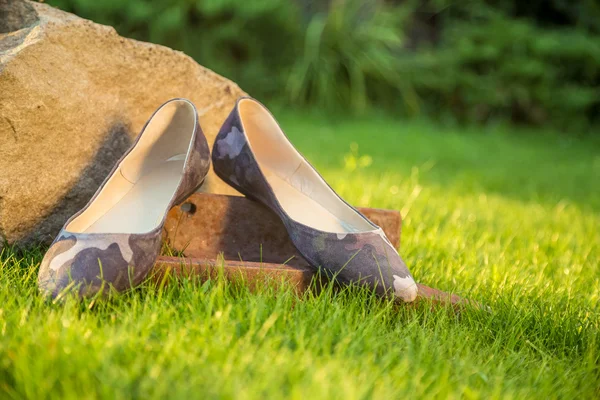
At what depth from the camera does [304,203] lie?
1.94 m

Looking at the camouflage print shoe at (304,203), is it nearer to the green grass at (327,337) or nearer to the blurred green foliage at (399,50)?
the green grass at (327,337)

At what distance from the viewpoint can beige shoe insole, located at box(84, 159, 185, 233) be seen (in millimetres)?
1686

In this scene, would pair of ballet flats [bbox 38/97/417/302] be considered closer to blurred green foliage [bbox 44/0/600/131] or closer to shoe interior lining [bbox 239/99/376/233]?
shoe interior lining [bbox 239/99/376/233]

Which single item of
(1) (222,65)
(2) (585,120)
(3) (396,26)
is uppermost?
(3) (396,26)

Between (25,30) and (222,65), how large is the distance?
14.5 ft

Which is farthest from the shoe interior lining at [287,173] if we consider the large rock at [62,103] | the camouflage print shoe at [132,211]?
the large rock at [62,103]

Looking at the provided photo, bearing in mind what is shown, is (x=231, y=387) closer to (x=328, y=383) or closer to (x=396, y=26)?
(x=328, y=383)

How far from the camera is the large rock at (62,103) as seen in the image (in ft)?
5.59

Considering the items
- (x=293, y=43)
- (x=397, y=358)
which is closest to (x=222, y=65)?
(x=293, y=43)

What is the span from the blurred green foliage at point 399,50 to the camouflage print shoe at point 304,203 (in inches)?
168

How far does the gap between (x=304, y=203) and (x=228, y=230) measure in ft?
0.88

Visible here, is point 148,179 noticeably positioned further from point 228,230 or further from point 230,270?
point 230,270

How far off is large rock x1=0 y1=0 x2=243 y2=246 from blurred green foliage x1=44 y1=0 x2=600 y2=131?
13.3ft

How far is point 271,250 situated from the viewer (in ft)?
6.11
